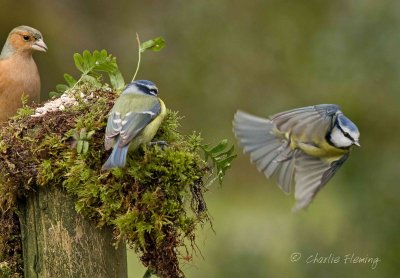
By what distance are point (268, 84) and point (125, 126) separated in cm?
695

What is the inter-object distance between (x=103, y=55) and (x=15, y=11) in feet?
22.5

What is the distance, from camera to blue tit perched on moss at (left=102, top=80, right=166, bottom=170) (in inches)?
156

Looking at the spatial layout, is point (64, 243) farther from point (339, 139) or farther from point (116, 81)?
point (339, 139)

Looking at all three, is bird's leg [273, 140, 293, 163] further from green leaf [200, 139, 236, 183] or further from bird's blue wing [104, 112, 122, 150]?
bird's blue wing [104, 112, 122, 150]

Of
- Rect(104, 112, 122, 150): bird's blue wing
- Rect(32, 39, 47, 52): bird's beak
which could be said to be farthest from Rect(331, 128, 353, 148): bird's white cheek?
Rect(32, 39, 47, 52): bird's beak

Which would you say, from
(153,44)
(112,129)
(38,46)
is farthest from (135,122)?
(38,46)

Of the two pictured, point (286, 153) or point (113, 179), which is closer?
point (113, 179)

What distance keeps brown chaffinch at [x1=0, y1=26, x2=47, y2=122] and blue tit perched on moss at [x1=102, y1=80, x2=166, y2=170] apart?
1.73 m

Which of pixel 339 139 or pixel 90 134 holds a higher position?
pixel 339 139

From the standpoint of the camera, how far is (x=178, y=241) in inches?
165

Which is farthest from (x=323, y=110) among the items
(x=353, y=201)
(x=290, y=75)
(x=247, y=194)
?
(x=247, y=194)

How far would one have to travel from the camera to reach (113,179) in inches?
163

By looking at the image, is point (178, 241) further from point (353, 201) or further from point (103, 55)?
point (353, 201)

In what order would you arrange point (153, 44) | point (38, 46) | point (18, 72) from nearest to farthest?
point (153, 44), point (18, 72), point (38, 46)
